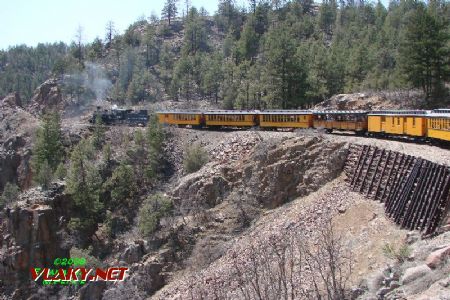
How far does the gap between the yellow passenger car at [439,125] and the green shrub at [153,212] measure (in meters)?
16.6

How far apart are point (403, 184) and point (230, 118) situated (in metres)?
24.0

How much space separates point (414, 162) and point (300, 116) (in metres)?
16.1

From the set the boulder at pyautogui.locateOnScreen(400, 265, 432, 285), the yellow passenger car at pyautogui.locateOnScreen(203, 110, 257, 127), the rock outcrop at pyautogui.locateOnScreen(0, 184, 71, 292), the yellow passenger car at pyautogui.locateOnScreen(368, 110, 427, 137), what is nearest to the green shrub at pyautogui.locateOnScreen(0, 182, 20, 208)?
the rock outcrop at pyautogui.locateOnScreen(0, 184, 71, 292)

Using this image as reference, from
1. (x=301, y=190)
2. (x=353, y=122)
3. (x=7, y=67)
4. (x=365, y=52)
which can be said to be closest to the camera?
(x=301, y=190)

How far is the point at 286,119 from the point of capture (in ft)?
129

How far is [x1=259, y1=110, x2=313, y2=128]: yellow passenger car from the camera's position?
1498 inches

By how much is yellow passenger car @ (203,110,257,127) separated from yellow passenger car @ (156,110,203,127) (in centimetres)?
98

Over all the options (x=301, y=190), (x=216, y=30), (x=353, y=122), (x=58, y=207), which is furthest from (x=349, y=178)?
(x=216, y=30)

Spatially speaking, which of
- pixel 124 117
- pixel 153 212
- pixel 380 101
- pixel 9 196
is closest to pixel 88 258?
pixel 153 212

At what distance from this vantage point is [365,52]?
60469 millimetres

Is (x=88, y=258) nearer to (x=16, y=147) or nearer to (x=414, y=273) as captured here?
(x=414, y=273)

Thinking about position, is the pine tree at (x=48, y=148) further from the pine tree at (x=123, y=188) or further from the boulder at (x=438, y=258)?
the boulder at (x=438, y=258)

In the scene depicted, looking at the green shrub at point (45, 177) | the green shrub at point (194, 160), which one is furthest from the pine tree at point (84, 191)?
the green shrub at point (194, 160)

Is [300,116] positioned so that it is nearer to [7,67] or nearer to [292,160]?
[292,160]
